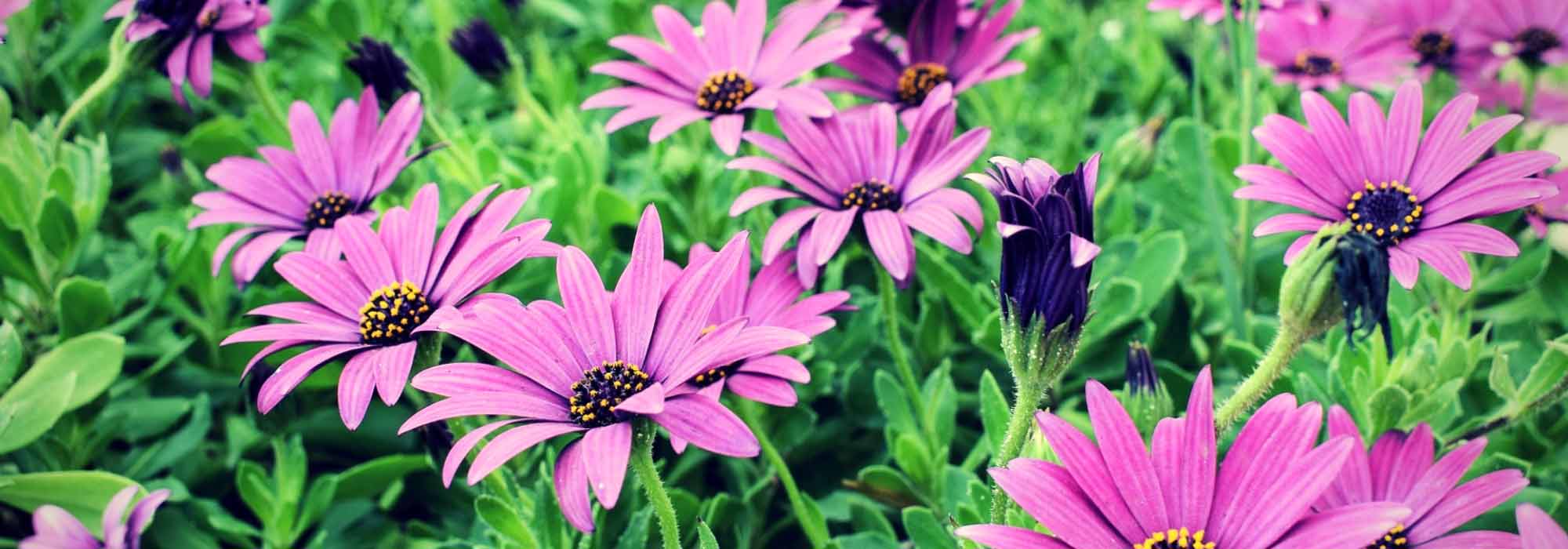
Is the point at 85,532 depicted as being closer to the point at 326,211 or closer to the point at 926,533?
the point at 326,211

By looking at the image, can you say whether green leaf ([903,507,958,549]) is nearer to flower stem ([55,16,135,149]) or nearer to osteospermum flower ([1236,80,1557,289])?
osteospermum flower ([1236,80,1557,289])

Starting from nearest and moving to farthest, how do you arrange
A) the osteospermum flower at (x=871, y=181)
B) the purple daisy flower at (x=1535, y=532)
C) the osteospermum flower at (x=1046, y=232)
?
the purple daisy flower at (x=1535, y=532) → the osteospermum flower at (x=1046, y=232) → the osteospermum flower at (x=871, y=181)

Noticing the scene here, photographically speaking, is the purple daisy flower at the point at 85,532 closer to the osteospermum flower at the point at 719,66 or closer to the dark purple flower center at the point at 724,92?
the osteospermum flower at the point at 719,66

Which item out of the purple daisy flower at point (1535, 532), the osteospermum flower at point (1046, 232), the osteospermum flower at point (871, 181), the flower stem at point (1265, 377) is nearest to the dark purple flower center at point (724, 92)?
the osteospermum flower at point (871, 181)

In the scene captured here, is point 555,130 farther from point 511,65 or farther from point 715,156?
point 715,156

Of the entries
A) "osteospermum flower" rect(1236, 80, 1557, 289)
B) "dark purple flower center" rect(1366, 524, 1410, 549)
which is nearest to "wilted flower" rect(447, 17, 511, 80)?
"osteospermum flower" rect(1236, 80, 1557, 289)

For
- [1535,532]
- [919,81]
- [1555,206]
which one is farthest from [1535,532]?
[919,81]
